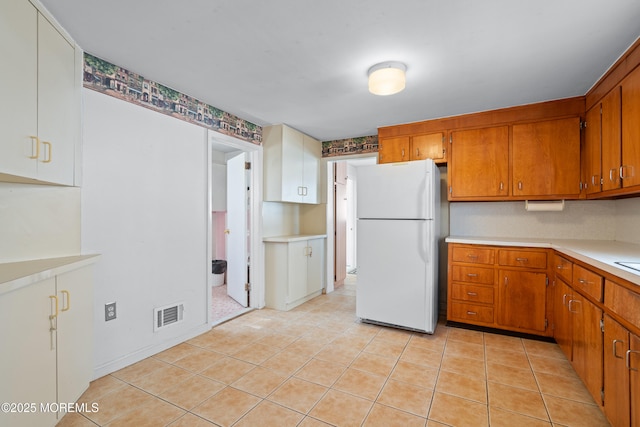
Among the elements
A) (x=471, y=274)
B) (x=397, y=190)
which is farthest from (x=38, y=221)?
(x=471, y=274)

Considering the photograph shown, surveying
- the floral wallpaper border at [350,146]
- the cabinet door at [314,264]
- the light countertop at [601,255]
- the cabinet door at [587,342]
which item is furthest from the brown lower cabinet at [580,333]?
the cabinet door at [314,264]

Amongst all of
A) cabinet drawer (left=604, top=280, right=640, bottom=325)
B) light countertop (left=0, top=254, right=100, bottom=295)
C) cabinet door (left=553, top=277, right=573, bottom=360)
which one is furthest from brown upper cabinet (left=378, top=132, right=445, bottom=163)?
light countertop (left=0, top=254, right=100, bottom=295)

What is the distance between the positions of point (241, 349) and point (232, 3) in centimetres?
250

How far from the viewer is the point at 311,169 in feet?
13.6

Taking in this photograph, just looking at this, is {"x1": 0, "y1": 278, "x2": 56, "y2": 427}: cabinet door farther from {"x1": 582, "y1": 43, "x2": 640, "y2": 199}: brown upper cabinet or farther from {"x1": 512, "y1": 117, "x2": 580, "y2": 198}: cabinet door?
{"x1": 512, "y1": 117, "x2": 580, "y2": 198}: cabinet door

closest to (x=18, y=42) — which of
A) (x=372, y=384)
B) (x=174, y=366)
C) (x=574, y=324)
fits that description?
(x=174, y=366)

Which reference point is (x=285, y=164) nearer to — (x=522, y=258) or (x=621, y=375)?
(x=522, y=258)

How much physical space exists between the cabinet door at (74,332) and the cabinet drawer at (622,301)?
2729 mm

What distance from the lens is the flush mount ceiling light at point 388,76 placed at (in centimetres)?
207

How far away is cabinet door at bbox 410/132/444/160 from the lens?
10.6ft

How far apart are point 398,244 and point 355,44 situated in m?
1.80

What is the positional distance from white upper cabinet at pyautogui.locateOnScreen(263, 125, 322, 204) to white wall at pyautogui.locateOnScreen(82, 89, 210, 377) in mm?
895

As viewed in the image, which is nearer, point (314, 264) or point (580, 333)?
point (580, 333)

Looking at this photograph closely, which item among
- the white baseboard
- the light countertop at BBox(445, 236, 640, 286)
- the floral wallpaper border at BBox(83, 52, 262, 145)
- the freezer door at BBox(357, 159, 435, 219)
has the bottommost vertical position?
the white baseboard
